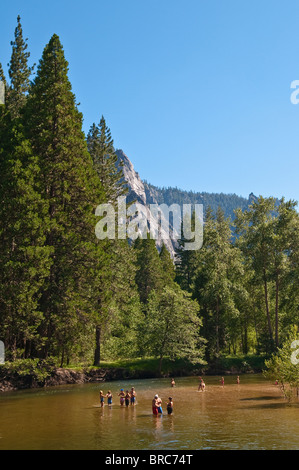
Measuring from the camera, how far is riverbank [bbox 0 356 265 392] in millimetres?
38281

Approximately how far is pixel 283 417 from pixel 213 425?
4.47 m

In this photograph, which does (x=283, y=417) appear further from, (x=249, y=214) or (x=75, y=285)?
(x=249, y=214)

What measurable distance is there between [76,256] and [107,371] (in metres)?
15.1

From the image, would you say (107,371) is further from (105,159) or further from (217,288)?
(105,159)

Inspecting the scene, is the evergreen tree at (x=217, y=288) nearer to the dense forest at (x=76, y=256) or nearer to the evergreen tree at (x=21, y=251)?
the dense forest at (x=76, y=256)

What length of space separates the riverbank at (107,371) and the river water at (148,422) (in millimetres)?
2106

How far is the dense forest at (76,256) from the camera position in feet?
125

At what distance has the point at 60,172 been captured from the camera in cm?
4203

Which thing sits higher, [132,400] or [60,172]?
[60,172]

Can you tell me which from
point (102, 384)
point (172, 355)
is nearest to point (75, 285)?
point (102, 384)

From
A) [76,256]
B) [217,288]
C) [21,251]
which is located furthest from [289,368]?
[217,288]

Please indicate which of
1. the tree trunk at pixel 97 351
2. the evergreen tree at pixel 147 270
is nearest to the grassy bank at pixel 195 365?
the tree trunk at pixel 97 351

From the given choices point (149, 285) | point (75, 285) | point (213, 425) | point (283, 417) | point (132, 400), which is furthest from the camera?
point (149, 285)

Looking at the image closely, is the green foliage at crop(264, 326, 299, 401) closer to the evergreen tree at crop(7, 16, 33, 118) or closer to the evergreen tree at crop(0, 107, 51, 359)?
the evergreen tree at crop(0, 107, 51, 359)
